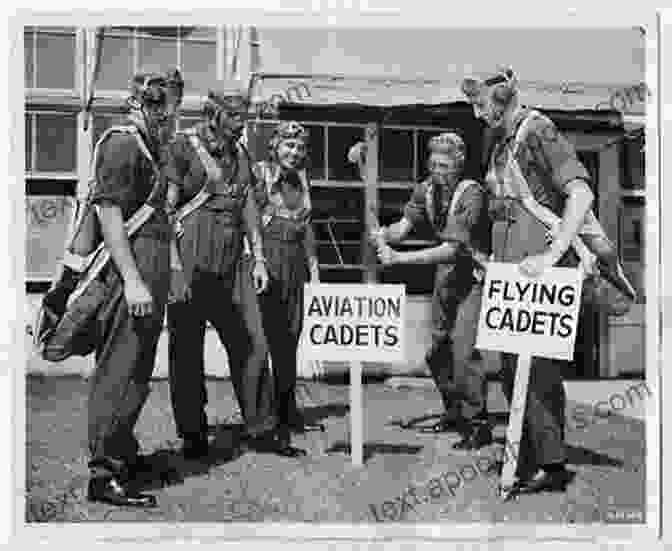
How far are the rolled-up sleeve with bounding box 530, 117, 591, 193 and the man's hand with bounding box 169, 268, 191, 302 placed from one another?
213 cm

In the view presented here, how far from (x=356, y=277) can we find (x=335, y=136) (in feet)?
2.73

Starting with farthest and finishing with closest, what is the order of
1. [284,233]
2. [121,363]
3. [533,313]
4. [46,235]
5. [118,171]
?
[284,233] < [46,235] < [533,313] < [121,363] < [118,171]

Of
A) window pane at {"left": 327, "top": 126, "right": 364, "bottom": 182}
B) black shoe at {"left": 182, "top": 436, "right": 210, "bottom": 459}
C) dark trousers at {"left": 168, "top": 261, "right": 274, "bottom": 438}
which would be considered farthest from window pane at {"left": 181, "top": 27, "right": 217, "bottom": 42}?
black shoe at {"left": 182, "top": 436, "right": 210, "bottom": 459}

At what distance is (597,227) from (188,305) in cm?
240

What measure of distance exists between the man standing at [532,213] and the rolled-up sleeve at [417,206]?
0.39m

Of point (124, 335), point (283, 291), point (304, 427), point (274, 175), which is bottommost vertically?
point (304, 427)

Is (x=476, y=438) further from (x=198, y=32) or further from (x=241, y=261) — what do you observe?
(x=198, y=32)

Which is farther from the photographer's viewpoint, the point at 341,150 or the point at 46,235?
the point at 341,150

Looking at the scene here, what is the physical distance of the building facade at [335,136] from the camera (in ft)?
16.1

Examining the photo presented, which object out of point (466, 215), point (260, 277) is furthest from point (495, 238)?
point (260, 277)

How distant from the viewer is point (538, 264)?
15.8ft

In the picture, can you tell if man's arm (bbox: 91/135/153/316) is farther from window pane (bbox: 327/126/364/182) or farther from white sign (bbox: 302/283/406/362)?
window pane (bbox: 327/126/364/182)

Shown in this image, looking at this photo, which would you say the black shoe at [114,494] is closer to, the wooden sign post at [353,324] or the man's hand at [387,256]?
the wooden sign post at [353,324]

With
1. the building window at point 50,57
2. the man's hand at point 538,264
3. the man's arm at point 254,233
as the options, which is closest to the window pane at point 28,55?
the building window at point 50,57
